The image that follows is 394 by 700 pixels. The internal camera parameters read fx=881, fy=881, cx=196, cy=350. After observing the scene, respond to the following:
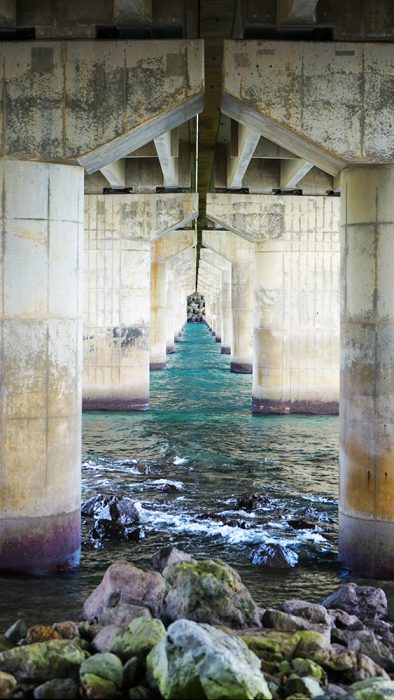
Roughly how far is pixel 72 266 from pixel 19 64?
2450mm

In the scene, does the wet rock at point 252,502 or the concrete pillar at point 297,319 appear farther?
the concrete pillar at point 297,319

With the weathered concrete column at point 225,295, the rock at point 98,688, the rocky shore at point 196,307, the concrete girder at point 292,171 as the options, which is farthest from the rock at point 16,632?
the rocky shore at point 196,307

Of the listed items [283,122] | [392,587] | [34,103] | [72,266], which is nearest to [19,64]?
[34,103]

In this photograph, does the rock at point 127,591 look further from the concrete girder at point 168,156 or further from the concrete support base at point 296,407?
the concrete support base at point 296,407

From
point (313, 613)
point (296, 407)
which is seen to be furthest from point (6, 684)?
point (296, 407)

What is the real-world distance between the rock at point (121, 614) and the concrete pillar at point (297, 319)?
1742cm

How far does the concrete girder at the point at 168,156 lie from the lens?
57.9 feet

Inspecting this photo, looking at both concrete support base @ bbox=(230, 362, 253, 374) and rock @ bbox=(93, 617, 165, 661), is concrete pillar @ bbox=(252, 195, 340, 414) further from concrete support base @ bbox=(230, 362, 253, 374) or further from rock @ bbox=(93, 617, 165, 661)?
rock @ bbox=(93, 617, 165, 661)

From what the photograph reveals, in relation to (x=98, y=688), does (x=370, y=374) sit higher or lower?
higher

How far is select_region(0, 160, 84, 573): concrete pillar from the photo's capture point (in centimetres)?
1033

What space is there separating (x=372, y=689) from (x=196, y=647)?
4.60ft

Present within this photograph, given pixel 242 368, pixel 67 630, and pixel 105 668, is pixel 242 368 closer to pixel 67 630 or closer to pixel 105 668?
pixel 67 630

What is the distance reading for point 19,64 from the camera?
410 inches

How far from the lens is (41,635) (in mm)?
7434
